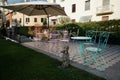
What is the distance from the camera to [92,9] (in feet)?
95.1

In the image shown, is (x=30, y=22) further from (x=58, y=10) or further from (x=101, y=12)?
(x=58, y=10)

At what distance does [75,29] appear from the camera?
1678 cm

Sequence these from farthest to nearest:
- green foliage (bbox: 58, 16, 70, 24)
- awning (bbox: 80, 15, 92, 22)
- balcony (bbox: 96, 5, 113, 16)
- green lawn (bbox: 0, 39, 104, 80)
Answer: green foliage (bbox: 58, 16, 70, 24) < awning (bbox: 80, 15, 92, 22) < balcony (bbox: 96, 5, 113, 16) < green lawn (bbox: 0, 39, 104, 80)

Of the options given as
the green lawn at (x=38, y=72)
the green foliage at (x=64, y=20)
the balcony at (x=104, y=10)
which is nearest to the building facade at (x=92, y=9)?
the balcony at (x=104, y=10)

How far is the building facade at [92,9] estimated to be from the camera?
25638 mm

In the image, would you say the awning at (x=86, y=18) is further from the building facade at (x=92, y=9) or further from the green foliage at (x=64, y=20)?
the green foliage at (x=64, y=20)

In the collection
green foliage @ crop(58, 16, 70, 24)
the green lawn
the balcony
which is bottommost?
the green lawn

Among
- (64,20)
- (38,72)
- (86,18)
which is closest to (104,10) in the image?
(86,18)

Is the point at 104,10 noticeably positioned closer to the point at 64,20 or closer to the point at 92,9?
the point at 92,9

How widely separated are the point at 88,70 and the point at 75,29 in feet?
38.3

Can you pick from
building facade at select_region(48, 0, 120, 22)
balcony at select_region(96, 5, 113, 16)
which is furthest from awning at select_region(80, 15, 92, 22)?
balcony at select_region(96, 5, 113, 16)

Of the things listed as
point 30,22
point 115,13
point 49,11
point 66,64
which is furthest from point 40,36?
point 30,22

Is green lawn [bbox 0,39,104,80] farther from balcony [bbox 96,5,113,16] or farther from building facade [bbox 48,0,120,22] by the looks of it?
balcony [bbox 96,5,113,16]

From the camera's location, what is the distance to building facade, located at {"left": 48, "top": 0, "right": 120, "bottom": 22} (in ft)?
84.1
